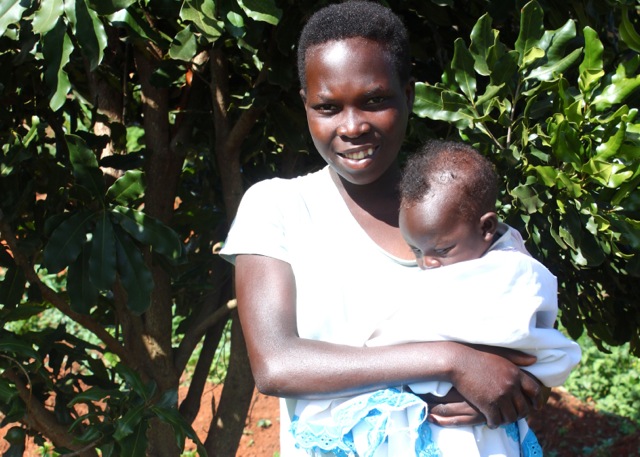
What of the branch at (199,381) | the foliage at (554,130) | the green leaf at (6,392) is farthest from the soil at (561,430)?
the foliage at (554,130)

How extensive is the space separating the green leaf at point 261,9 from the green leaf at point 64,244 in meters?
0.84

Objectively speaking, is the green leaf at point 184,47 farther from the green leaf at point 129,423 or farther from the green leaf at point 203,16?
the green leaf at point 129,423

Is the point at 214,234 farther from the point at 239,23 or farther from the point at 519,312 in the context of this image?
the point at 519,312

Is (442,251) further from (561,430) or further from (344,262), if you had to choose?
(561,430)

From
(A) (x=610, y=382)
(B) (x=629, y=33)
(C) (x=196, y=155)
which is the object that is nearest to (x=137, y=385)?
(C) (x=196, y=155)

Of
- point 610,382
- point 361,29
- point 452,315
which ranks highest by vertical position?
point 361,29

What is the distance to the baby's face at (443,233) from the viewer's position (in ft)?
6.75

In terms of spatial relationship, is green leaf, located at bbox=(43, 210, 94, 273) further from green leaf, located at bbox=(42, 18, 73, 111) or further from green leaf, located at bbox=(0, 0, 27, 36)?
green leaf, located at bbox=(0, 0, 27, 36)

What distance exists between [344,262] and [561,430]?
3.95 meters

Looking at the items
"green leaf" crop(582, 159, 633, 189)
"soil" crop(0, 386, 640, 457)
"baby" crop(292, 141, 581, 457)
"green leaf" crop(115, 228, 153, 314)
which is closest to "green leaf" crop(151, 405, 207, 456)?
"green leaf" crop(115, 228, 153, 314)

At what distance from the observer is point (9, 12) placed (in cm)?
229

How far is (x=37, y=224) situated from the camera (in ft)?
9.91

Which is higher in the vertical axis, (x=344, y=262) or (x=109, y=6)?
(x=109, y=6)

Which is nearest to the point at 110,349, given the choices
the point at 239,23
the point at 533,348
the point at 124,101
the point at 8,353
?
the point at 8,353
